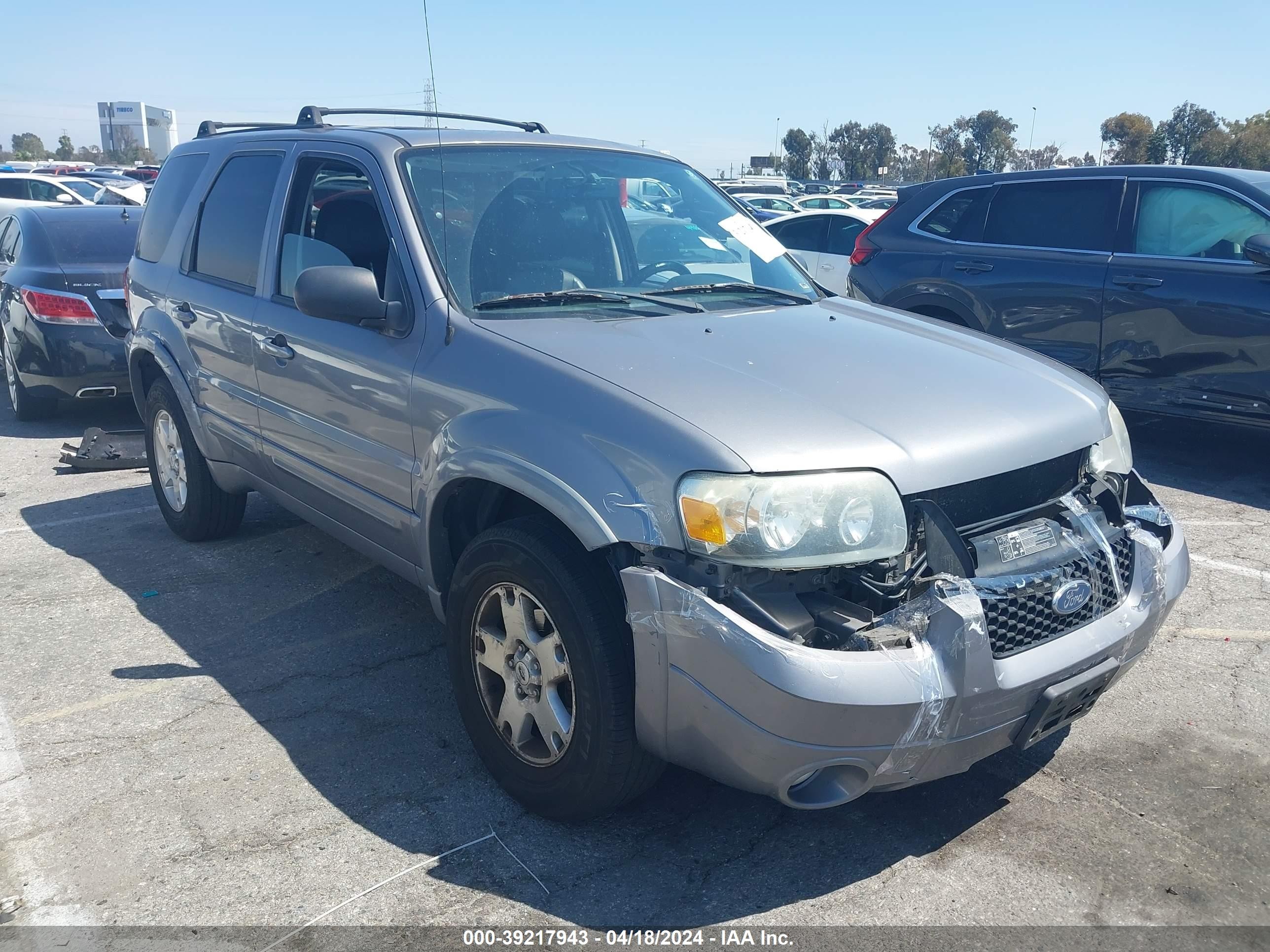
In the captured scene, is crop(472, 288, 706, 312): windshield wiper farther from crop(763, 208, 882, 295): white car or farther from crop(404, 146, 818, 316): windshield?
crop(763, 208, 882, 295): white car

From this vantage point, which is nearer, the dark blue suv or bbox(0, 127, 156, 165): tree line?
the dark blue suv

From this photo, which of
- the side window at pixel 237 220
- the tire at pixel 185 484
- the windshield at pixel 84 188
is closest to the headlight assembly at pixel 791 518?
the side window at pixel 237 220

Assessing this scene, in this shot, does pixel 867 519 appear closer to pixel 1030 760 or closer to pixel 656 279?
pixel 1030 760

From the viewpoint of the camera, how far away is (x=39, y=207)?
8.61 m

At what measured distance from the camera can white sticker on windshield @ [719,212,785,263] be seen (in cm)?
419

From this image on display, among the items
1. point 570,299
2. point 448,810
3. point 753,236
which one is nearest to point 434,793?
point 448,810

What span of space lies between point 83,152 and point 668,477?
448ft

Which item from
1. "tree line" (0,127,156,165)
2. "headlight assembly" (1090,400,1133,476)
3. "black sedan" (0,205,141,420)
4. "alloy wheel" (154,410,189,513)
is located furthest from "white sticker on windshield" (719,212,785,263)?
"tree line" (0,127,156,165)

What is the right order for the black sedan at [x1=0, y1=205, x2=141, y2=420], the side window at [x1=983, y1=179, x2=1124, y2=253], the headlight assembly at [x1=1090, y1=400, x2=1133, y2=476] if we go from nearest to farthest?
the headlight assembly at [x1=1090, y1=400, x2=1133, y2=476] < the side window at [x1=983, y1=179, x2=1124, y2=253] < the black sedan at [x1=0, y1=205, x2=141, y2=420]

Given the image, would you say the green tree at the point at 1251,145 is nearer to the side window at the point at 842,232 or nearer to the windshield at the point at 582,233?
the side window at the point at 842,232

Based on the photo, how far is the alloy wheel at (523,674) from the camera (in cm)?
288

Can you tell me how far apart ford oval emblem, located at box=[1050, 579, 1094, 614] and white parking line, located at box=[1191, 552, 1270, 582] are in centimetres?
264

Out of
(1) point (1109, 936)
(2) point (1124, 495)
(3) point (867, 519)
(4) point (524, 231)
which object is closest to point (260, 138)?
(4) point (524, 231)

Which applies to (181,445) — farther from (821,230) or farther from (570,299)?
(821,230)
